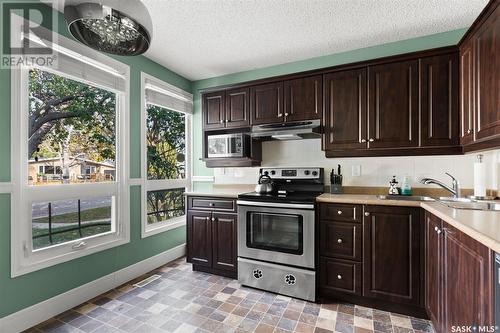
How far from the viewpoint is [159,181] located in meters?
3.19

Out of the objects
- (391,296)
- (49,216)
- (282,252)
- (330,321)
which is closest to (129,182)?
(49,216)

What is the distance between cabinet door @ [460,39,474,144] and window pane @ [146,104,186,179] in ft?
10.7

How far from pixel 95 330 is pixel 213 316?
897 millimetres

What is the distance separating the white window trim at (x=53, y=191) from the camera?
1.82m

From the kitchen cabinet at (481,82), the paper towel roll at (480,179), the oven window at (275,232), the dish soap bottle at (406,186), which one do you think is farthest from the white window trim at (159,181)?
the paper towel roll at (480,179)

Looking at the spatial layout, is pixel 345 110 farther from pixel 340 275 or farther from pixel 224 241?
pixel 224 241

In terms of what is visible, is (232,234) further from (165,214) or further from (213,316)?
(165,214)

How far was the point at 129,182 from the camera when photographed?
2725mm

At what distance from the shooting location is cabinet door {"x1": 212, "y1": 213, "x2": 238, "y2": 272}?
2.69m

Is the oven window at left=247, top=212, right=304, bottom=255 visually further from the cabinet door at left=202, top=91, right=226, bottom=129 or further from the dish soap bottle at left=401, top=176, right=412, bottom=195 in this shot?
the cabinet door at left=202, top=91, right=226, bottom=129

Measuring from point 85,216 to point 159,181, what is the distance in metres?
0.97

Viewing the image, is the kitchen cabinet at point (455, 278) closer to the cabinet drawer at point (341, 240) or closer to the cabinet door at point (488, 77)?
the cabinet drawer at point (341, 240)

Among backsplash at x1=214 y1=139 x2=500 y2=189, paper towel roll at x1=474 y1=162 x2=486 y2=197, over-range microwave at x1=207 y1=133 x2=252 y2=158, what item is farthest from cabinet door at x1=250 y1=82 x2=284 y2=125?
paper towel roll at x1=474 y1=162 x2=486 y2=197

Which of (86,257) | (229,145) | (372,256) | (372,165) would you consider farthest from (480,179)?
(86,257)
